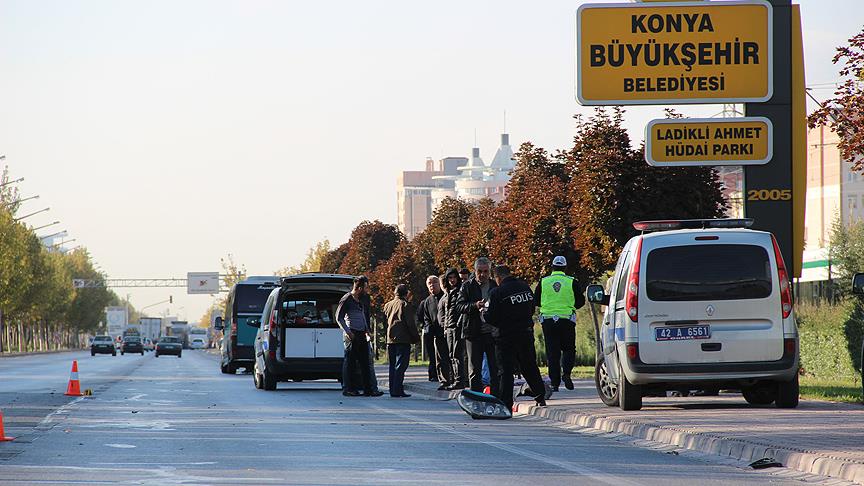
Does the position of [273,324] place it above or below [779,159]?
below

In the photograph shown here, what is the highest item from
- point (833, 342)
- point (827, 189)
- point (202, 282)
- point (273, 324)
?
point (827, 189)

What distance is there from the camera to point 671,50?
2222cm

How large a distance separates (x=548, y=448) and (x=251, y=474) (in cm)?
356

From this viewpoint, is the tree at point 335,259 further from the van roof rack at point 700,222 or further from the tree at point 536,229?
the van roof rack at point 700,222

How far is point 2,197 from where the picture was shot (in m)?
107

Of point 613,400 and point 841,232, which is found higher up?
point 841,232

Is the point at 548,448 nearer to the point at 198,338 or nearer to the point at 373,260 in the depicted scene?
the point at 373,260

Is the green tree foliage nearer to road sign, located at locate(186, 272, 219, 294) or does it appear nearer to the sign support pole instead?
the sign support pole

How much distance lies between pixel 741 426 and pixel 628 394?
2.94m

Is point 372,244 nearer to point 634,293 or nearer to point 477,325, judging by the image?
point 477,325

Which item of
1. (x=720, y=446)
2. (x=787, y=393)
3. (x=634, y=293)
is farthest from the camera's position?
(x=787, y=393)

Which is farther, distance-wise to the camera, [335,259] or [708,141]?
[335,259]

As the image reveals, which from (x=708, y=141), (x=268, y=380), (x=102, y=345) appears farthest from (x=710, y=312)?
(x=102, y=345)

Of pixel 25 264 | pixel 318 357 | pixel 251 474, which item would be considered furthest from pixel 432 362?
pixel 25 264
